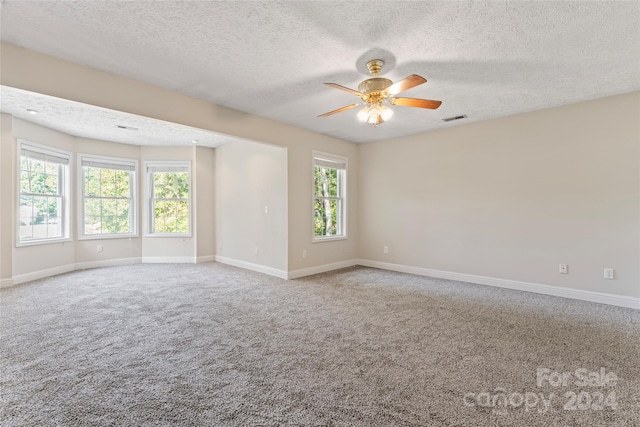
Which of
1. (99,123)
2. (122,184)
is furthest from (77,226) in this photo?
(99,123)

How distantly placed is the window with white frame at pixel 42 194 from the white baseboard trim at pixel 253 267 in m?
2.81

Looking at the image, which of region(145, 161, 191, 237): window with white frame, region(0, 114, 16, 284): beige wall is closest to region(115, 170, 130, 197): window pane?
region(145, 161, 191, 237): window with white frame

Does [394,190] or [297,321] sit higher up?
[394,190]

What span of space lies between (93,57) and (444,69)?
3.35 m

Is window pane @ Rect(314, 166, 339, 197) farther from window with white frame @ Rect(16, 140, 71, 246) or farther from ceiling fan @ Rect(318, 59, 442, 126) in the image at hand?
window with white frame @ Rect(16, 140, 71, 246)

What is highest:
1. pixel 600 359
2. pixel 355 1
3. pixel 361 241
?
pixel 355 1

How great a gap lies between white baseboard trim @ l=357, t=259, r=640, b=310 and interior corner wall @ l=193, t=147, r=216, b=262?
3866 millimetres

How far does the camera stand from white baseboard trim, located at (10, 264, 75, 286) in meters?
4.44

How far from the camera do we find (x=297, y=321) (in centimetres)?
303

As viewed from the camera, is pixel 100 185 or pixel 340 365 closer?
pixel 340 365

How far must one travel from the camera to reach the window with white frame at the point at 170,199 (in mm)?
6406

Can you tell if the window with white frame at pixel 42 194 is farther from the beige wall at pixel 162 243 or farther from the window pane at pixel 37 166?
the beige wall at pixel 162 243

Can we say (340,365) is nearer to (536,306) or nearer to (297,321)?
(297,321)

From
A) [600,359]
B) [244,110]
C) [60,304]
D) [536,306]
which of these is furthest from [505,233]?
[60,304]
